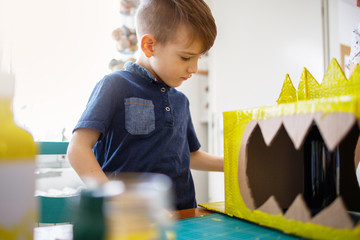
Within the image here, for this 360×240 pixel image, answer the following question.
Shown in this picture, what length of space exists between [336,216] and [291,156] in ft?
0.75

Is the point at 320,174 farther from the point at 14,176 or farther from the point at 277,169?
the point at 14,176

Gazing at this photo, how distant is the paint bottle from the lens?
51 centimetres

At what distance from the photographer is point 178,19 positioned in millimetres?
772

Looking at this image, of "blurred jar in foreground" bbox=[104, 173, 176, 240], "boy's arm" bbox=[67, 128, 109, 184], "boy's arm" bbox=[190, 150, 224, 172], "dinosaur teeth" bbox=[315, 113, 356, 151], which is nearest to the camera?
"blurred jar in foreground" bbox=[104, 173, 176, 240]

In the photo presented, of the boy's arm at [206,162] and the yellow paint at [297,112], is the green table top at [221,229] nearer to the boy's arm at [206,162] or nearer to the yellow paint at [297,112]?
the yellow paint at [297,112]

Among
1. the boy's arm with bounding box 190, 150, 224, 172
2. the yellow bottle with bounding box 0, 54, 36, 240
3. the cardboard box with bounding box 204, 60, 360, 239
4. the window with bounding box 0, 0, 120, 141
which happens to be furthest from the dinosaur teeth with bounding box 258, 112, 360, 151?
the window with bounding box 0, 0, 120, 141

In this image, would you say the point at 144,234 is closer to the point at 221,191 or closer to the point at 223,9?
the point at 221,191

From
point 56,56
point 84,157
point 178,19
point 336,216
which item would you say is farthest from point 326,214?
point 56,56

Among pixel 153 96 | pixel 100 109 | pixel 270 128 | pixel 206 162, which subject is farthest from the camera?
pixel 206 162

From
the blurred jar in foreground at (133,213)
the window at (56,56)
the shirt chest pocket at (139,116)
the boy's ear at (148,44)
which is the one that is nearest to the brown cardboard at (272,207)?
the blurred jar in foreground at (133,213)

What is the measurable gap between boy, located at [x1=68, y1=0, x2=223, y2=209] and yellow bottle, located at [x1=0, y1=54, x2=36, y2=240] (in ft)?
1.37

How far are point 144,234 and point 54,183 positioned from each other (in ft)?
5.13

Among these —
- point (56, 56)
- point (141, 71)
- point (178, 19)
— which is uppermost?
point (56, 56)

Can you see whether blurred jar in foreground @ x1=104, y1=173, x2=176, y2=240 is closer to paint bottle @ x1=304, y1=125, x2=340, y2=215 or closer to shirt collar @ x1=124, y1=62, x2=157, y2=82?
paint bottle @ x1=304, y1=125, x2=340, y2=215
